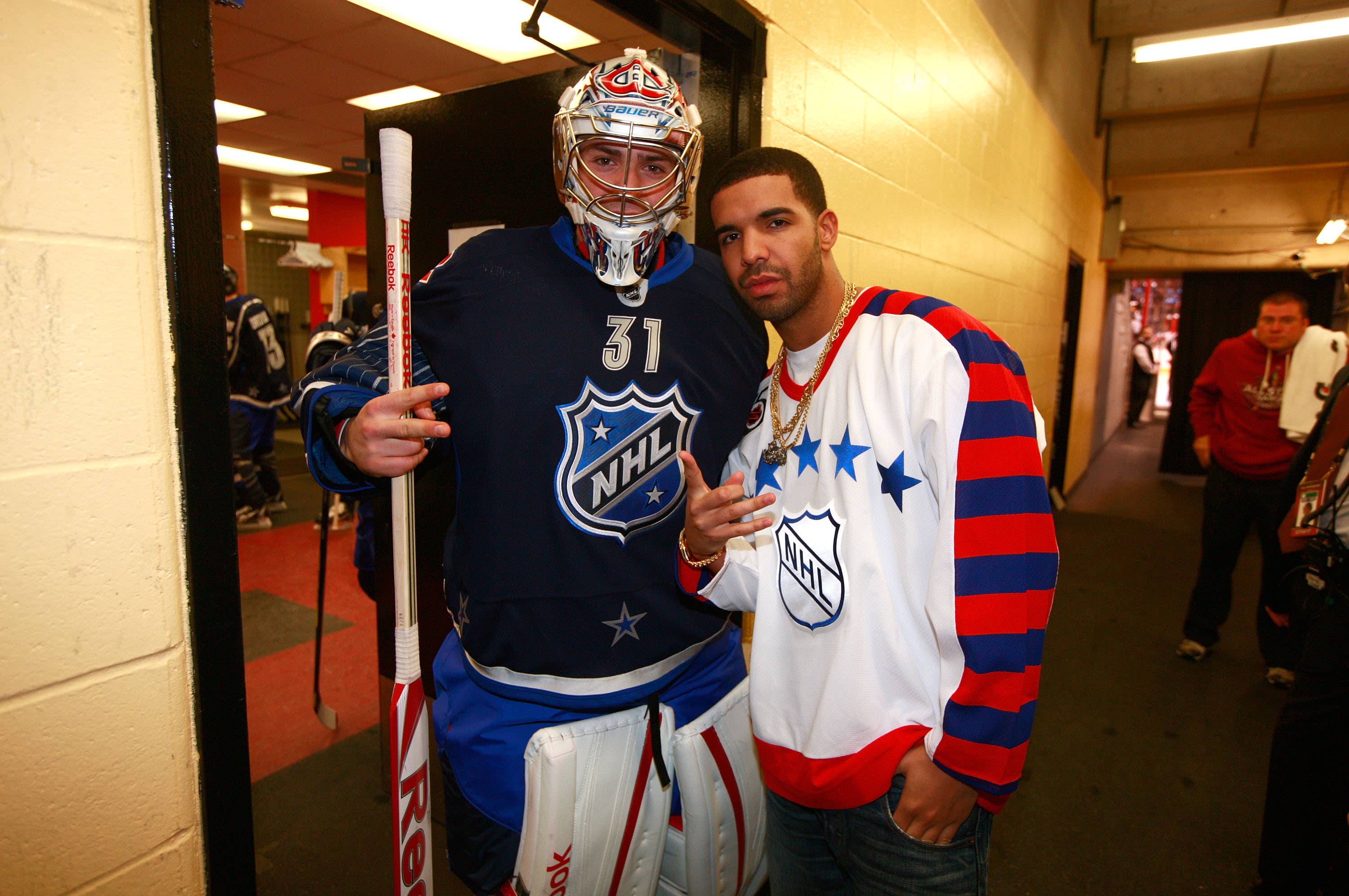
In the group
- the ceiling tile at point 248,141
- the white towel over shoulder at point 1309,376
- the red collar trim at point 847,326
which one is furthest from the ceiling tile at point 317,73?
the white towel over shoulder at point 1309,376

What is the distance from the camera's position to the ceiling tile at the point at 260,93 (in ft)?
15.8

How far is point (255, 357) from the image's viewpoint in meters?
5.03

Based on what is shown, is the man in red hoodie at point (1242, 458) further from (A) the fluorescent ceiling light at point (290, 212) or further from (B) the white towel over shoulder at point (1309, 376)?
(A) the fluorescent ceiling light at point (290, 212)

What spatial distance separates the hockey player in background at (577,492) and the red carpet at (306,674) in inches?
37.1

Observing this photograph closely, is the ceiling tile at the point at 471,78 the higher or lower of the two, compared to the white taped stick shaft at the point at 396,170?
higher

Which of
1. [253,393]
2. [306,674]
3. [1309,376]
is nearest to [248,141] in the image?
[253,393]

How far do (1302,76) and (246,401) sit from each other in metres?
8.20

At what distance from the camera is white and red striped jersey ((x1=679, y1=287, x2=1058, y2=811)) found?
0.94 meters

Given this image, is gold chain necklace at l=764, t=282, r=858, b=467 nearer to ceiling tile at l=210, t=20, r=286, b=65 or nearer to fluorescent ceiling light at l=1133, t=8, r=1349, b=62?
ceiling tile at l=210, t=20, r=286, b=65

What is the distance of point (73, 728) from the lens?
779 mm

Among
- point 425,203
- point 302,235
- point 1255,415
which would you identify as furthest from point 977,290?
point 302,235

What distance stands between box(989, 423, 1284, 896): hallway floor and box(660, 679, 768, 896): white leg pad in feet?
3.27

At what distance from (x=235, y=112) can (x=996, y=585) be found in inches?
263

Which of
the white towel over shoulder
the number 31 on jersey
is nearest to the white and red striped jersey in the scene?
the number 31 on jersey
